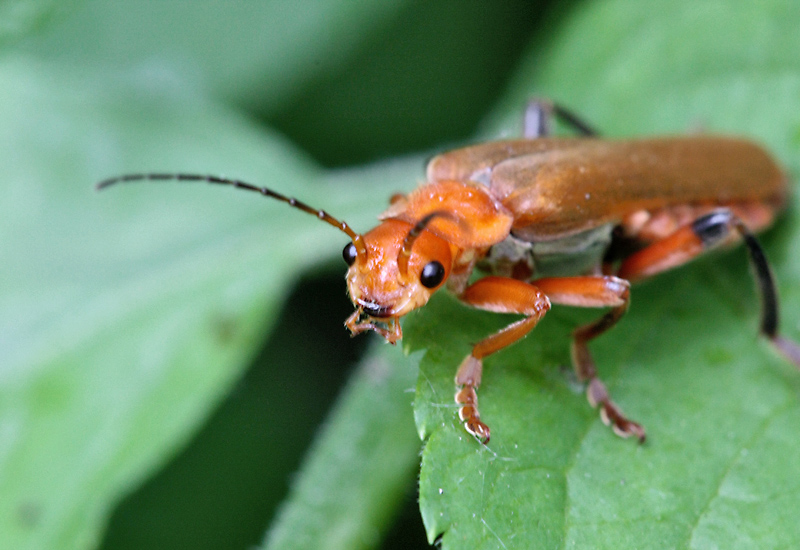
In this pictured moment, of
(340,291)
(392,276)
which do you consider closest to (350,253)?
(392,276)

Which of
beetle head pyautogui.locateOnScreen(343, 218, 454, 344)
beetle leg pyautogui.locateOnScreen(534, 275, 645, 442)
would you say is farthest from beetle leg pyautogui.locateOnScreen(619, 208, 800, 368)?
beetle head pyautogui.locateOnScreen(343, 218, 454, 344)

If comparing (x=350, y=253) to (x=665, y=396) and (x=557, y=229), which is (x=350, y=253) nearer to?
(x=557, y=229)

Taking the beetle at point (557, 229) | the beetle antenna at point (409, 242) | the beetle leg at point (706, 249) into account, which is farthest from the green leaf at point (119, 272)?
the beetle leg at point (706, 249)

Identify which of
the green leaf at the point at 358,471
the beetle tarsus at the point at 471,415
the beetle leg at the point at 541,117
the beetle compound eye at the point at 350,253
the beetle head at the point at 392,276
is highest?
the beetle compound eye at the point at 350,253

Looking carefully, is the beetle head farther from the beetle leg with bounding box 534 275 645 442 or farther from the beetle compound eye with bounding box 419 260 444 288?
the beetle leg with bounding box 534 275 645 442

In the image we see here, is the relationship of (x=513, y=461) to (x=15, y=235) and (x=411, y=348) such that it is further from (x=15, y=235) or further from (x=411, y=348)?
(x=15, y=235)

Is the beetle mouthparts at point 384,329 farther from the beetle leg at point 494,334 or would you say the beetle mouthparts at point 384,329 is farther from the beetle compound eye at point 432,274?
the beetle leg at point 494,334
